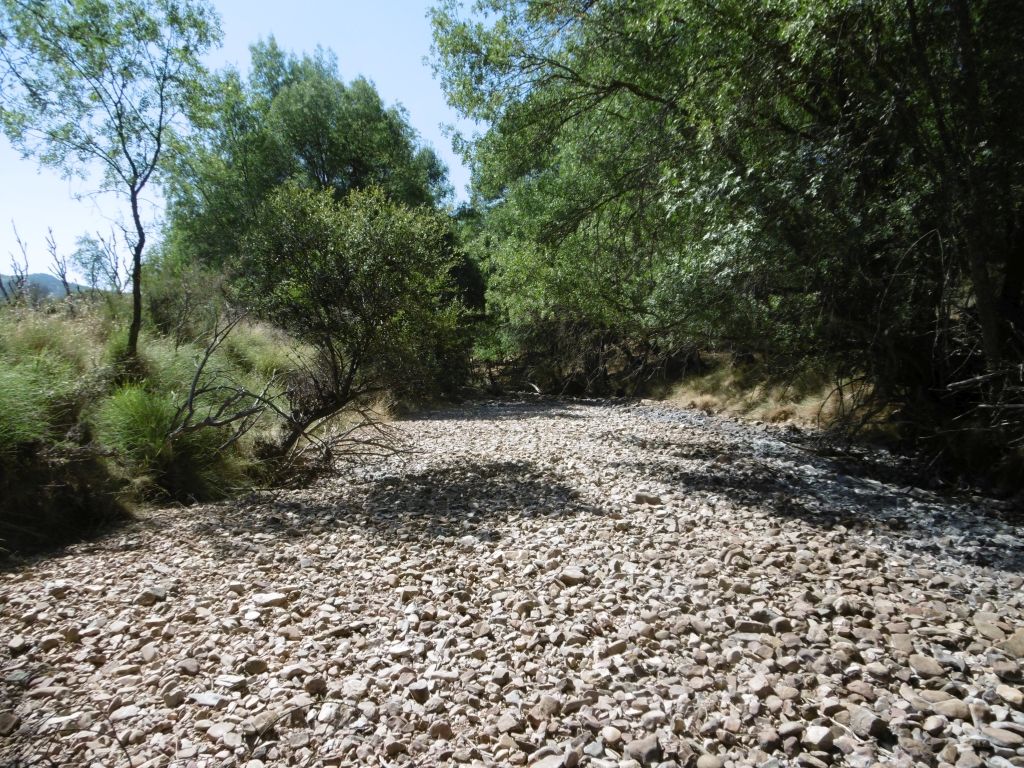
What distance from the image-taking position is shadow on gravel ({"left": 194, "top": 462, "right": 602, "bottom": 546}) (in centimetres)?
467

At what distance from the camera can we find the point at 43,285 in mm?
8523

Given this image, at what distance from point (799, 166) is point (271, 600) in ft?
18.5

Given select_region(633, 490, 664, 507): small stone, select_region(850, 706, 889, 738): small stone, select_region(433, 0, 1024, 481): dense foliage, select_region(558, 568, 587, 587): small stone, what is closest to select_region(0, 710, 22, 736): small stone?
select_region(558, 568, 587, 587): small stone

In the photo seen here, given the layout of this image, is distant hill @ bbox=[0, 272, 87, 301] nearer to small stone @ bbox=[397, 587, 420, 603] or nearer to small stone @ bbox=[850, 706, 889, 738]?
small stone @ bbox=[397, 587, 420, 603]

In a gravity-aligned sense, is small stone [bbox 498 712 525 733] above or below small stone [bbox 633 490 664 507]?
below

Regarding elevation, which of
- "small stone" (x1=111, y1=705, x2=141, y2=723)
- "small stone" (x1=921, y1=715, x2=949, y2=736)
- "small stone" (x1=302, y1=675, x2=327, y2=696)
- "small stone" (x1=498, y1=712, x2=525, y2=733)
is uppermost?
"small stone" (x1=111, y1=705, x2=141, y2=723)

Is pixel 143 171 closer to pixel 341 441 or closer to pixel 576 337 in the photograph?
pixel 341 441

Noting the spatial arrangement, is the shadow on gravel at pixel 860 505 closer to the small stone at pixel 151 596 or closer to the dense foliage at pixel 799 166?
the dense foliage at pixel 799 166

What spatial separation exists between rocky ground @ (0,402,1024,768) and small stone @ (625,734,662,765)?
2cm

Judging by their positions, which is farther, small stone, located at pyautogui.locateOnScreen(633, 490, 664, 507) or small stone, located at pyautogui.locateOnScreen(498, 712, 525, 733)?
small stone, located at pyautogui.locateOnScreen(633, 490, 664, 507)

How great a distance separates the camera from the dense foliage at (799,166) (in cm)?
480

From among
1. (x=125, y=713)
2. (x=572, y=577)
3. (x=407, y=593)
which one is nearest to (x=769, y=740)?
(x=572, y=577)

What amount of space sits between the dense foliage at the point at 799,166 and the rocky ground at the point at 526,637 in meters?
2.11

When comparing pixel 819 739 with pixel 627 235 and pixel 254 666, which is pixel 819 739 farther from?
pixel 627 235
